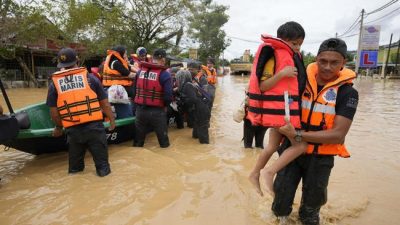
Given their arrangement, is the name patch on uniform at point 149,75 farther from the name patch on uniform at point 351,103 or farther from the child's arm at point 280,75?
the name patch on uniform at point 351,103

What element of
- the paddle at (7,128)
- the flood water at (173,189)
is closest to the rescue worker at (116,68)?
the flood water at (173,189)

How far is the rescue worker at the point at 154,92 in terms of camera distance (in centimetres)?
534

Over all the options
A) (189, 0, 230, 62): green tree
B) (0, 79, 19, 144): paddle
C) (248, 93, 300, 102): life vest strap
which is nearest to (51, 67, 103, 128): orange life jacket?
(0, 79, 19, 144): paddle

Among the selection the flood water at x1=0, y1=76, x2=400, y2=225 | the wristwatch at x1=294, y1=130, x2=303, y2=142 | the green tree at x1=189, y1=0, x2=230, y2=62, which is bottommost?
the flood water at x1=0, y1=76, x2=400, y2=225

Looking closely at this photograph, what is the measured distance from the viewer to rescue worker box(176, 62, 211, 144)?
20.2 feet

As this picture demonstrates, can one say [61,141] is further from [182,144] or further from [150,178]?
[182,144]

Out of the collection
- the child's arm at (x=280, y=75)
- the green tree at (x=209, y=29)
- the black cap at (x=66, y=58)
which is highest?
the green tree at (x=209, y=29)

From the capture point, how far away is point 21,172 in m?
4.50

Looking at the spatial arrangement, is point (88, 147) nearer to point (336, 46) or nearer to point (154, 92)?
point (154, 92)

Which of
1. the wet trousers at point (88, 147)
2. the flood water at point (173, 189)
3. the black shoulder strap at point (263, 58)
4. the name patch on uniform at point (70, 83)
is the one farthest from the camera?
the wet trousers at point (88, 147)

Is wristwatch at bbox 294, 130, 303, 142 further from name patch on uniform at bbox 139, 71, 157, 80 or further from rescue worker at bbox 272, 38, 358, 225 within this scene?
name patch on uniform at bbox 139, 71, 157, 80

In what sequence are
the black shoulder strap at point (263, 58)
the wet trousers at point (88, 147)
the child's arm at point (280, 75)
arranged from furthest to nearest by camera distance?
the wet trousers at point (88, 147)
the black shoulder strap at point (263, 58)
the child's arm at point (280, 75)

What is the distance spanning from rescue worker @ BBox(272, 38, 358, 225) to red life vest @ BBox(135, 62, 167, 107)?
9.96 ft

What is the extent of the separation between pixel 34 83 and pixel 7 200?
716 inches
